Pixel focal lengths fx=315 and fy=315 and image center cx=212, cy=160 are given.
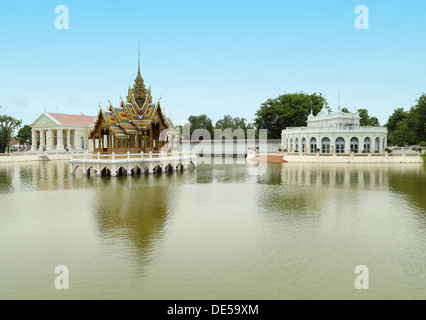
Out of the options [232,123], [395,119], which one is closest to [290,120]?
[232,123]

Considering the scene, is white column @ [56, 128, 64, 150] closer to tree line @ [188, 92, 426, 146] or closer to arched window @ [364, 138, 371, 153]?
tree line @ [188, 92, 426, 146]

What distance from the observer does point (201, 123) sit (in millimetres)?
77188

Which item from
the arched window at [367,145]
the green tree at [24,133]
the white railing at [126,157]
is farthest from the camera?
the green tree at [24,133]

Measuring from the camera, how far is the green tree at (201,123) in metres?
76.1

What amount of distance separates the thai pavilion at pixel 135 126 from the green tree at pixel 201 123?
132ft

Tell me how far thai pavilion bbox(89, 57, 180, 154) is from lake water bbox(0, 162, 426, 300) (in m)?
11.7

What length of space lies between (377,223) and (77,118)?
236ft

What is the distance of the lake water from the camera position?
24.3ft

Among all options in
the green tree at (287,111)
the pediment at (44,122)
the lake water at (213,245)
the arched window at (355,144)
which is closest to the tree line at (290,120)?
the green tree at (287,111)

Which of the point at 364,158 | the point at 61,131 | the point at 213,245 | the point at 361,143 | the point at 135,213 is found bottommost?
the point at 213,245

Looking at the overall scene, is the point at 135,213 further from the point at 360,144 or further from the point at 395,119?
the point at 395,119

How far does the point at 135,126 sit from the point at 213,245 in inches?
924

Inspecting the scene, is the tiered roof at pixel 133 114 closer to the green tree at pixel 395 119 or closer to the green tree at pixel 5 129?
the green tree at pixel 5 129
